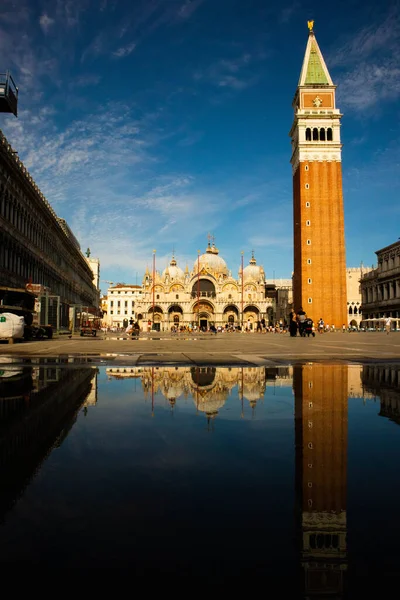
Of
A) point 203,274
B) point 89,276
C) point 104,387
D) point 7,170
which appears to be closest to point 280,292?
point 203,274

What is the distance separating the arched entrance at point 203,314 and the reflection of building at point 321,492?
81803 mm

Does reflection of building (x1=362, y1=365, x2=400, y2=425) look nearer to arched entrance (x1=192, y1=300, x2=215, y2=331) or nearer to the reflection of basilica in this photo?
the reflection of basilica

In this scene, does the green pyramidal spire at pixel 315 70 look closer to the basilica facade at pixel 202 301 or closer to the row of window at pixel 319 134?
the row of window at pixel 319 134

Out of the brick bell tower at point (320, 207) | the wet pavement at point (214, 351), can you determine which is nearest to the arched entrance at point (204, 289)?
the brick bell tower at point (320, 207)

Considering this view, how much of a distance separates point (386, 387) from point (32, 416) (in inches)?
142

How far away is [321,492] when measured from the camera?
182cm

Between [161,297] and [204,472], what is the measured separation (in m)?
85.7

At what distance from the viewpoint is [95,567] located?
1.24m

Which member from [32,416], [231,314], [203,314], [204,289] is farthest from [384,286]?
[32,416]

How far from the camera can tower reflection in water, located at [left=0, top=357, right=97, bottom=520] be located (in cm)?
200

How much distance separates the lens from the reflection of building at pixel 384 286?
7681cm

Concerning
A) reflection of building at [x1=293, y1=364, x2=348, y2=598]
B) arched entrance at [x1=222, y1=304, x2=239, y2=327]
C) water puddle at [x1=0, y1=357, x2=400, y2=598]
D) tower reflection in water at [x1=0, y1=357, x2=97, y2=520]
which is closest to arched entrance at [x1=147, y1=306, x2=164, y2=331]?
arched entrance at [x1=222, y1=304, x2=239, y2=327]

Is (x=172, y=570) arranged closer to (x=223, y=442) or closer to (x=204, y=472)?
(x=204, y=472)

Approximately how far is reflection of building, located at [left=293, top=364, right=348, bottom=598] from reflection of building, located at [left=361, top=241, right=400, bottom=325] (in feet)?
260
